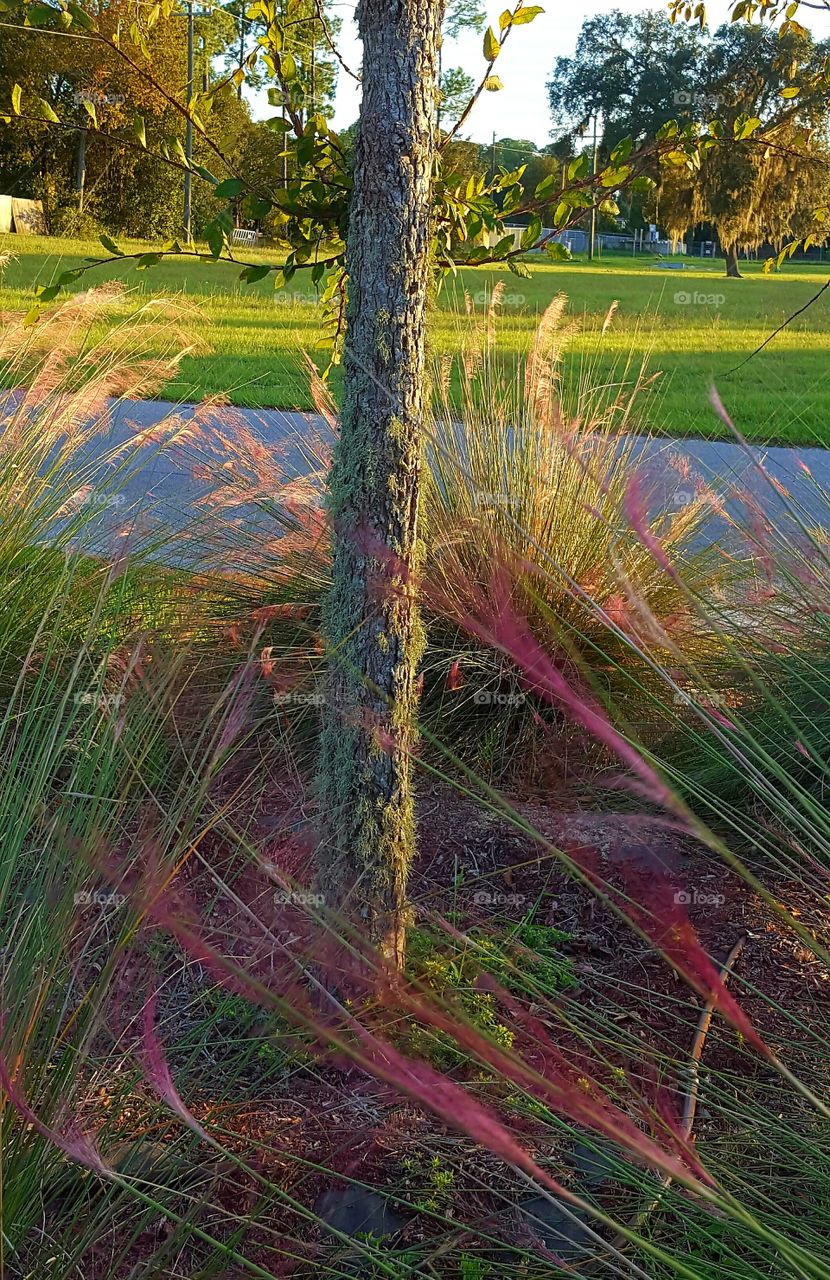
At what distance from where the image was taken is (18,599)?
315cm

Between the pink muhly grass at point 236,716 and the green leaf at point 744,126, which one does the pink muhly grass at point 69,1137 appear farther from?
the green leaf at point 744,126

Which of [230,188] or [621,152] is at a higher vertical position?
[621,152]

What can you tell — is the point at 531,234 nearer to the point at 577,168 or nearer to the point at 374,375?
the point at 577,168

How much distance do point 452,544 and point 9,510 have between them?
1332 millimetres

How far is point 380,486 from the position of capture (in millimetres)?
2061

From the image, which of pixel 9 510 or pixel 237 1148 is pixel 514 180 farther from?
pixel 237 1148

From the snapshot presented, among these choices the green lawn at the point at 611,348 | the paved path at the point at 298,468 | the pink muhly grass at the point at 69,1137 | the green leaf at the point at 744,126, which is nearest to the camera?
the pink muhly grass at the point at 69,1137

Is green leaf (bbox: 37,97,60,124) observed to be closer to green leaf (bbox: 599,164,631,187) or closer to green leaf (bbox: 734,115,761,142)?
green leaf (bbox: 599,164,631,187)

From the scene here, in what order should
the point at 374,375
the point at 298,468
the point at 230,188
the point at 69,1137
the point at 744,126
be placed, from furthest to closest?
the point at 298,468
the point at 744,126
the point at 230,188
the point at 374,375
the point at 69,1137

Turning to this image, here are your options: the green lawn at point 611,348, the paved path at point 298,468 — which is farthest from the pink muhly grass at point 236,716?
the green lawn at point 611,348

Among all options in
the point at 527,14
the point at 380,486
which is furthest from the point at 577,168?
the point at 380,486

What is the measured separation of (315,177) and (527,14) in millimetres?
551

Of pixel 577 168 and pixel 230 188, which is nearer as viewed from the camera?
pixel 230 188

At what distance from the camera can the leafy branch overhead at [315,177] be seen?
2.30 meters
